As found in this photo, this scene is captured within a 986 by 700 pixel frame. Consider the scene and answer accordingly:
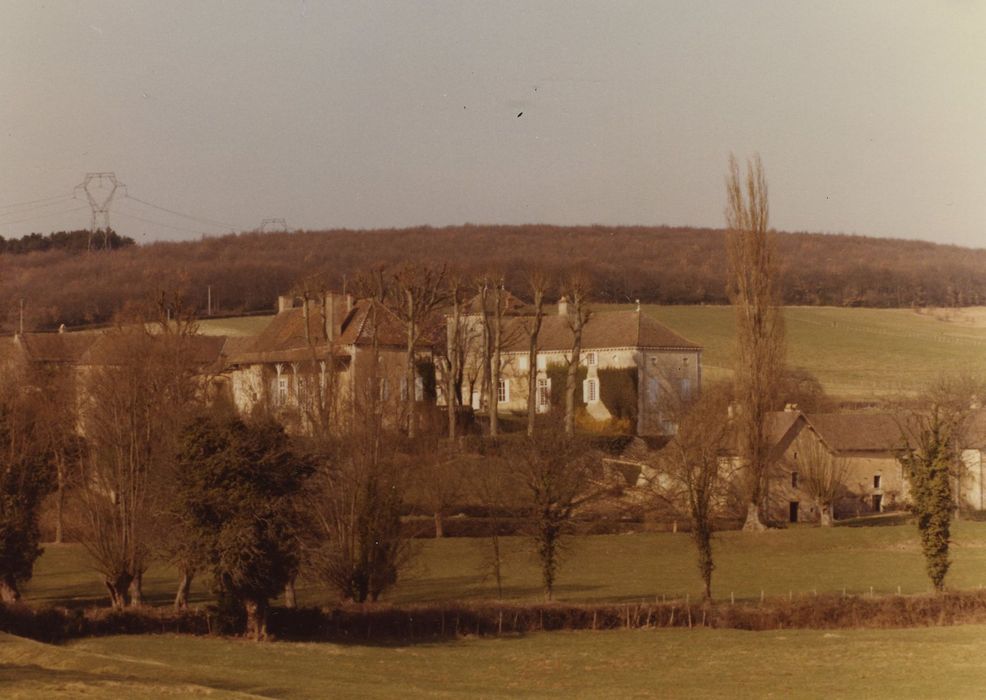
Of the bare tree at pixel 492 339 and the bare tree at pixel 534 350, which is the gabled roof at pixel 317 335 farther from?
the bare tree at pixel 534 350

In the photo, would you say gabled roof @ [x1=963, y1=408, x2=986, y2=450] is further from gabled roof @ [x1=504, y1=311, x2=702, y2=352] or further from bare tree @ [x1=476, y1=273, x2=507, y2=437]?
bare tree @ [x1=476, y1=273, x2=507, y2=437]

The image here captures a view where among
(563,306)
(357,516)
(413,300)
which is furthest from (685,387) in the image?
(357,516)

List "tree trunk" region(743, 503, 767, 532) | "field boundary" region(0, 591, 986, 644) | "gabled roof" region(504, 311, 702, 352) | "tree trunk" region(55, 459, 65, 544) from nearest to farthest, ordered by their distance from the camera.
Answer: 1. "field boundary" region(0, 591, 986, 644)
2. "tree trunk" region(55, 459, 65, 544)
3. "tree trunk" region(743, 503, 767, 532)
4. "gabled roof" region(504, 311, 702, 352)

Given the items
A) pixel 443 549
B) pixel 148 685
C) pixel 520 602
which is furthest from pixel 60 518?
pixel 148 685

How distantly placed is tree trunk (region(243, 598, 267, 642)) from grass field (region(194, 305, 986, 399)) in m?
65.8

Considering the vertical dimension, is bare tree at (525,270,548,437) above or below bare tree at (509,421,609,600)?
above

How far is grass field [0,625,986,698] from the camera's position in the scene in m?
24.5

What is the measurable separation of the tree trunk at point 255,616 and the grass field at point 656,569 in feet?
16.9

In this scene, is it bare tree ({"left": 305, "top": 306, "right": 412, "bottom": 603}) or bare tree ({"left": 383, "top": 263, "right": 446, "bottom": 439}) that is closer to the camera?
bare tree ({"left": 305, "top": 306, "right": 412, "bottom": 603})

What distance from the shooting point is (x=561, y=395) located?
272 feet

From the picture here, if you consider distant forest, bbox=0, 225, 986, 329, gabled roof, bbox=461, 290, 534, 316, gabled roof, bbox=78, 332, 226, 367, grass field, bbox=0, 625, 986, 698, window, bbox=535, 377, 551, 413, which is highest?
distant forest, bbox=0, 225, 986, 329

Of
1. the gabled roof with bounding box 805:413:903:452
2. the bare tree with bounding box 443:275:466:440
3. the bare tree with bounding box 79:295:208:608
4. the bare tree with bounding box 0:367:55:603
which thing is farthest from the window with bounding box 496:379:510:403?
the bare tree with bounding box 0:367:55:603

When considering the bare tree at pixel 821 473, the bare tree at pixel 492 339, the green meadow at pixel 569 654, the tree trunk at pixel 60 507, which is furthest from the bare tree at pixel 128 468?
the bare tree at pixel 821 473

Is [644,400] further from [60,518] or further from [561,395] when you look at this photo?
[60,518]
